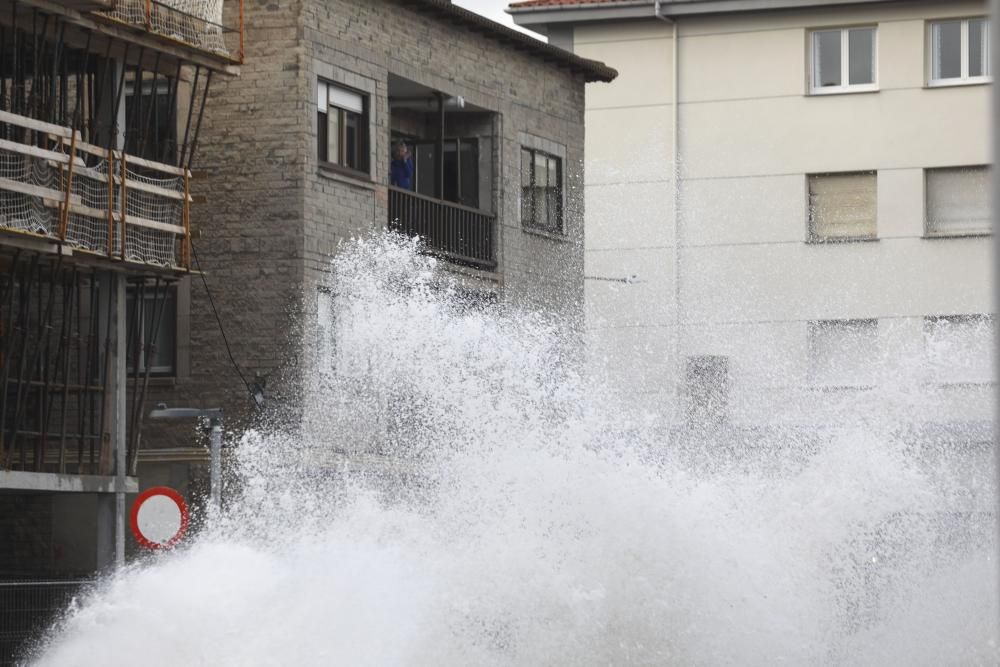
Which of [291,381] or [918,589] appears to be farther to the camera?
[291,381]

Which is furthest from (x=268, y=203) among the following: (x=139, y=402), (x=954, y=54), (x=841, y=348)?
(x=954, y=54)

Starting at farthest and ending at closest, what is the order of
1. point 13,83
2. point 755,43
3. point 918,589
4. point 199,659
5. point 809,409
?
point 755,43 < point 13,83 < point 809,409 < point 918,589 < point 199,659

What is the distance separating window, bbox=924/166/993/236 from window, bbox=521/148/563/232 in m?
7.55

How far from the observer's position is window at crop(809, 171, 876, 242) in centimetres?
3628

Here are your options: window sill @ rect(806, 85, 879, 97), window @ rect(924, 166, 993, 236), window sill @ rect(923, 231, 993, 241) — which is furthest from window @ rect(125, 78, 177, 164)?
window @ rect(924, 166, 993, 236)

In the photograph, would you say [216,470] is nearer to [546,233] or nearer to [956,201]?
[546,233]

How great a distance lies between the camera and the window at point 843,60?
36.6 metres

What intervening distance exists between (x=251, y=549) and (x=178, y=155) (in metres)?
9.70

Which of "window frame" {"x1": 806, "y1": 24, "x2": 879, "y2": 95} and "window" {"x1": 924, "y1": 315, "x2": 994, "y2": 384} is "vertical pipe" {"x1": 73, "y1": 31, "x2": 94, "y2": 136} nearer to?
"window" {"x1": 924, "y1": 315, "x2": 994, "y2": 384}

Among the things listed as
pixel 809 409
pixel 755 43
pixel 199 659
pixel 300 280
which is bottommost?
pixel 199 659

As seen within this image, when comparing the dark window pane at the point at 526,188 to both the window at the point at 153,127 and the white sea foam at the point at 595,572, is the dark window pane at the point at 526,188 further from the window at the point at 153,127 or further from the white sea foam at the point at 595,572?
the white sea foam at the point at 595,572

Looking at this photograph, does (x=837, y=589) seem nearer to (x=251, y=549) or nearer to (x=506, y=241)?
(x=251, y=549)

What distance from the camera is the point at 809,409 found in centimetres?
1988

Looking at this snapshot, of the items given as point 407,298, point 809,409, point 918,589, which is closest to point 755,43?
point 407,298
